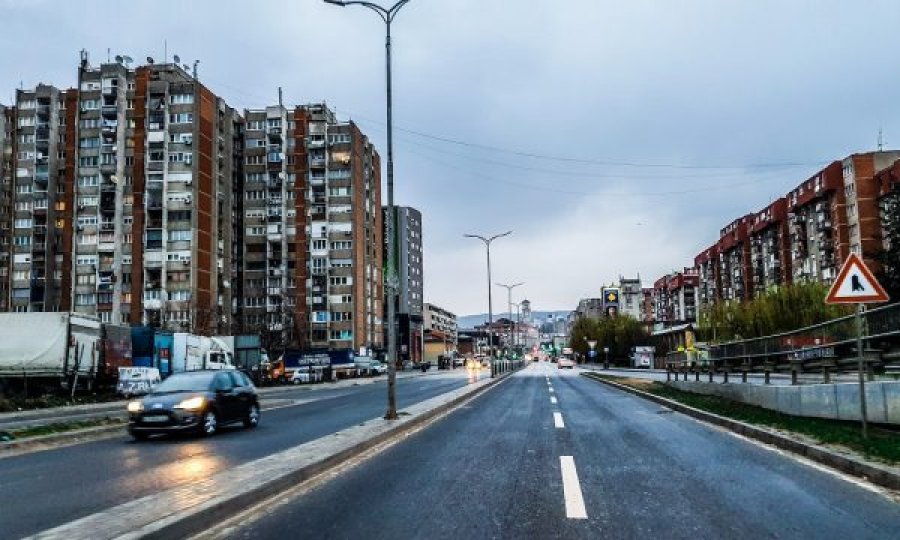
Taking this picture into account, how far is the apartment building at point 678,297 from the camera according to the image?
149 meters

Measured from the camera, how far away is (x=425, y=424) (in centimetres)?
1647

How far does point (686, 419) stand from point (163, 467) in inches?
457

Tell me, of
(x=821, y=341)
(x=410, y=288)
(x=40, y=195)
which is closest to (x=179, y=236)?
(x=40, y=195)

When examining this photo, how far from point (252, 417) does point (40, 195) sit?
3350 inches

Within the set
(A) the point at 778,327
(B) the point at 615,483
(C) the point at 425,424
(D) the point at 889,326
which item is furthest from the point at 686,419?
(A) the point at 778,327

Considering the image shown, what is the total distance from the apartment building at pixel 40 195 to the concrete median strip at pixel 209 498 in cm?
8635

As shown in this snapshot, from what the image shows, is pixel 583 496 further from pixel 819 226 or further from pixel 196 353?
pixel 819 226

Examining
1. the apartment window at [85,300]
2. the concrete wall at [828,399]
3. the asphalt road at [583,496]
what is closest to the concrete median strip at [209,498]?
the asphalt road at [583,496]

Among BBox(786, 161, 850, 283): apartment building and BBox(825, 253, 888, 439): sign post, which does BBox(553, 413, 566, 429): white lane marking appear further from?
BBox(786, 161, 850, 283): apartment building

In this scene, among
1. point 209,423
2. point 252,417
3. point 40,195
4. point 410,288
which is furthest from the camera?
point 410,288

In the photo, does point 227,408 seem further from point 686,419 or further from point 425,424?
point 686,419

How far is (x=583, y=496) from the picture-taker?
7352mm

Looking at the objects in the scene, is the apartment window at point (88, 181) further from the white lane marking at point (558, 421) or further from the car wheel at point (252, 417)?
the white lane marking at point (558, 421)

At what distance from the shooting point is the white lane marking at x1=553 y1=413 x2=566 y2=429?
1561cm
